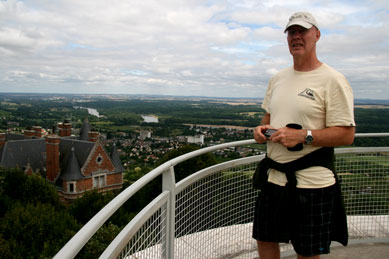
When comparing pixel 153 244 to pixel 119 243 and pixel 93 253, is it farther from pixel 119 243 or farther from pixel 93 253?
pixel 93 253

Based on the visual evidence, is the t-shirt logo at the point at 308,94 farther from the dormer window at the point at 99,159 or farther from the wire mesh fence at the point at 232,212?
the dormer window at the point at 99,159

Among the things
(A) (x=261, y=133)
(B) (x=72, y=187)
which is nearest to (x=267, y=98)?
(A) (x=261, y=133)

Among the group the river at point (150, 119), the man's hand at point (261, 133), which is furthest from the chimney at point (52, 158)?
the river at point (150, 119)

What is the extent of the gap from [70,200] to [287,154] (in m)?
41.0

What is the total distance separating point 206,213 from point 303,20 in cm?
182

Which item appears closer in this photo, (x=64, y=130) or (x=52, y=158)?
(x=52, y=158)

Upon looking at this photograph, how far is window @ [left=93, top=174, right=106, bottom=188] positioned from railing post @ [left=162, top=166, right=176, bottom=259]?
41250 millimetres

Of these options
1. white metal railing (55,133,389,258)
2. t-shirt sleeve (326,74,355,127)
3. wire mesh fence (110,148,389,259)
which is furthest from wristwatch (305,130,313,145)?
wire mesh fence (110,148,389,259)

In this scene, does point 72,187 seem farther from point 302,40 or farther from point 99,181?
point 302,40

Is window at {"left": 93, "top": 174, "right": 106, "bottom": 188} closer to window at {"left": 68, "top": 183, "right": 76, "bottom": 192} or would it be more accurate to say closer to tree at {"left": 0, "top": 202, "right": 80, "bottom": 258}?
window at {"left": 68, "top": 183, "right": 76, "bottom": 192}

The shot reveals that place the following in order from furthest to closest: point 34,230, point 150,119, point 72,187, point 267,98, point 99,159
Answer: point 150,119 < point 99,159 < point 72,187 < point 34,230 < point 267,98

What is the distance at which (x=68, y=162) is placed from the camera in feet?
133

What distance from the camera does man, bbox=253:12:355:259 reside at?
6.66ft

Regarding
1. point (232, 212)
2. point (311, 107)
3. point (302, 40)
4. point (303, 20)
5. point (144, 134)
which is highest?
point (303, 20)
